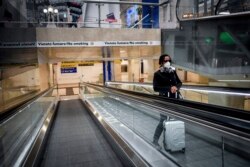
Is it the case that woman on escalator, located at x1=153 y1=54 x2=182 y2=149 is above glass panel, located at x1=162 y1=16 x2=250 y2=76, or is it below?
below

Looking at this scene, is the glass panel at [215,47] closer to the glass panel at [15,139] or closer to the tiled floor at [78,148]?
the tiled floor at [78,148]

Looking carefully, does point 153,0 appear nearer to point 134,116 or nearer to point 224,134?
point 134,116

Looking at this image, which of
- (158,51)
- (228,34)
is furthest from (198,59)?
(158,51)

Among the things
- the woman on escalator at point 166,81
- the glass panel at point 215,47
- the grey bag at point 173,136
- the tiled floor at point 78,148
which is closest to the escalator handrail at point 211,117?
the grey bag at point 173,136

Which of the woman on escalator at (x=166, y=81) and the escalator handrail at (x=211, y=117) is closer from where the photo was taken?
the escalator handrail at (x=211, y=117)

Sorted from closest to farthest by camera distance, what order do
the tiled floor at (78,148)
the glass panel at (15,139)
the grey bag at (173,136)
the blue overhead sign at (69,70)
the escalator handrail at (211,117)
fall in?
1. the escalator handrail at (211,117)
2. the glass panel at (15,139)
3. the grey bag at (173,136)
4. the tiled floor at (78,148)
5. the blue overhead sign at (69,70)

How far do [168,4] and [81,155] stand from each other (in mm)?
10628

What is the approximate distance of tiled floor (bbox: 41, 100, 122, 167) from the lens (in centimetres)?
289

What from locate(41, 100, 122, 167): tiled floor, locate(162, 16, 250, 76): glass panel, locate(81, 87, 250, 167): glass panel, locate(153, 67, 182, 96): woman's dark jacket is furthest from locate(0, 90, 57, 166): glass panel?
locate(162, 16, 250, 76): glass panel

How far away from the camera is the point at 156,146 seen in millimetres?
2729

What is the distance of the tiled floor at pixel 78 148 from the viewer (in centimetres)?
289

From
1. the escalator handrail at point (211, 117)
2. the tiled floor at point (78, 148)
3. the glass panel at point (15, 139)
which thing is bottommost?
the tiled floor at point (78, 148)

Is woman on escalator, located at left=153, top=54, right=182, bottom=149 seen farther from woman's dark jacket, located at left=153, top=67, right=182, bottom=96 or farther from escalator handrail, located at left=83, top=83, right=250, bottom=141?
escalator handrail, located at left=83, top=83, right=250, bottom=141

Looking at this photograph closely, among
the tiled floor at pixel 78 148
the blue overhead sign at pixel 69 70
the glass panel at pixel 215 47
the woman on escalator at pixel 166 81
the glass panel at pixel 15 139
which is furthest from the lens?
the blue overhead sign at pixel 69 70
